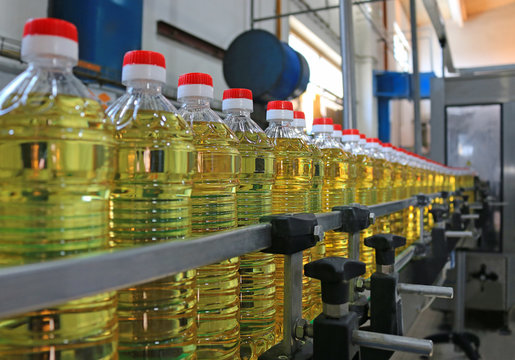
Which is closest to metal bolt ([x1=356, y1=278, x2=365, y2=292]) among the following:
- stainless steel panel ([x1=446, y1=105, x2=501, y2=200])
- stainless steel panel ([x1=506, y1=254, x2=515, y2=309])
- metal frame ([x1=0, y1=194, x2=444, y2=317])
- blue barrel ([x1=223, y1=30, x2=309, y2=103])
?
metal frame ([x1=0, y1=194, x2=444, y2=317])

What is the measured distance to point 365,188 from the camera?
5.22ft

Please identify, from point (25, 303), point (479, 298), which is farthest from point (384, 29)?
point (25, 303)

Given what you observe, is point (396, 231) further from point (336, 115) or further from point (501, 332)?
point (336, 115)

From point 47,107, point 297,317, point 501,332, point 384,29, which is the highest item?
point 384,29

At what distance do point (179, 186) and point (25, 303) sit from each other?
33 centimetres

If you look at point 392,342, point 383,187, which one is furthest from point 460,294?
point 392,342

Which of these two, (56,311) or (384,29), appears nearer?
(56,311)

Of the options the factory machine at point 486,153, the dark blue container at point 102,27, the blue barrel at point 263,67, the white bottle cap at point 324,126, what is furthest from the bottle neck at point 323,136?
the factory machine at point 486,153

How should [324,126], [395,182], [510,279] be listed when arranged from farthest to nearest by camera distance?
[510,279] → [395,182] → [324,126]

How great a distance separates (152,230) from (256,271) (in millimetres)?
284

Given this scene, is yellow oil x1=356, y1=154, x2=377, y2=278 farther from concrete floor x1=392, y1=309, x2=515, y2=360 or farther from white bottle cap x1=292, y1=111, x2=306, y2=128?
concrete floor x1=392, y1=309, x2=515, y2=360

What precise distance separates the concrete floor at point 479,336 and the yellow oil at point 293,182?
9.28 feet

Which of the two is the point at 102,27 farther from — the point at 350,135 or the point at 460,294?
the point at 460,294

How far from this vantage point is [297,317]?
0.77 meters
